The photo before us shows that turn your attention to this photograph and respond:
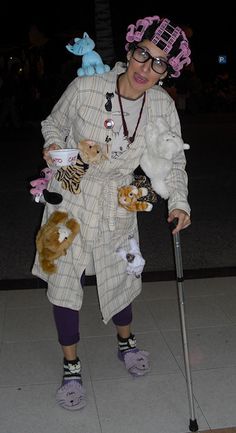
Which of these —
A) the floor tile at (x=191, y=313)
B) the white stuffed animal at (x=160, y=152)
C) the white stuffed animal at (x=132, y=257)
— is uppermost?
the white stuffed animal at (x=160, y=152)

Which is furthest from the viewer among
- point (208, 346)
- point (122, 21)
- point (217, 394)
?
point (122, 21)

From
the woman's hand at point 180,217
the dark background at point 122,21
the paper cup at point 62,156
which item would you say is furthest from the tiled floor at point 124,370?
the dark background at point 122,21

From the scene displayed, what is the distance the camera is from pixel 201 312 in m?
4.03

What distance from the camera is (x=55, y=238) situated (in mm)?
2760

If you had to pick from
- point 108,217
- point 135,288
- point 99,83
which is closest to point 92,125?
point 99,83

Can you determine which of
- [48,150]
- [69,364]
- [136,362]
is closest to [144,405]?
[136,362]

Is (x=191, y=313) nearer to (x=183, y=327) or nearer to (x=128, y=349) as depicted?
(x=128, y=349)

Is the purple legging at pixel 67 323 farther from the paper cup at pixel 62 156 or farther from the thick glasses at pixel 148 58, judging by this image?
the thick glasses at pixel 148 58

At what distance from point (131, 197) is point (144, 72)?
2.05 ft

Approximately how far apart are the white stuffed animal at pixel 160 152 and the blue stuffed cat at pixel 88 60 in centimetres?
39

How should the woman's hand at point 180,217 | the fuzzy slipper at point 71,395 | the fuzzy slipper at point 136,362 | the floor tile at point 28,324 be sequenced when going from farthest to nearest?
the floor tile at point 28,324
the fuzzy slipper at point 136,362
the fuzzy slipper at point 71,395
the woman's hand at point 180,217

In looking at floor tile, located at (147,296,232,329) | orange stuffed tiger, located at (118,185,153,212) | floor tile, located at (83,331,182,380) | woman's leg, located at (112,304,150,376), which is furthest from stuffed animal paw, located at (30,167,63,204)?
floor tile, located at (147,296,232,329)

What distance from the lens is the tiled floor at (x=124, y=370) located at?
2.73 meters

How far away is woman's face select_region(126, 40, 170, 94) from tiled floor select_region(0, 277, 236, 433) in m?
1.63
